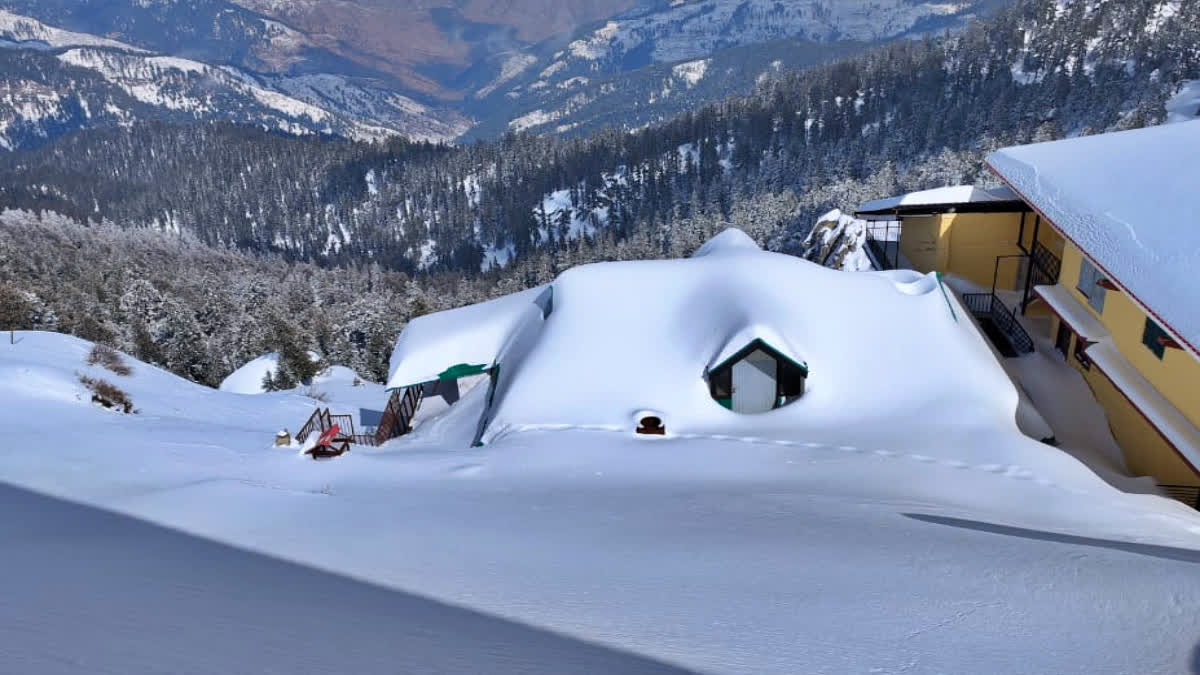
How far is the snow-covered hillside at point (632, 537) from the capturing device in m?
4.01

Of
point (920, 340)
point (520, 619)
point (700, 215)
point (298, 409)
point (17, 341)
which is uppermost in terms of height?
point (700, 215)

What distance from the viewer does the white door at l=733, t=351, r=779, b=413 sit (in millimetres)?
17672

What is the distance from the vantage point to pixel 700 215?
481ft

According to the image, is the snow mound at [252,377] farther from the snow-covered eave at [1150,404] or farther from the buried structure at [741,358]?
the snow-covered eave at [1150,404]

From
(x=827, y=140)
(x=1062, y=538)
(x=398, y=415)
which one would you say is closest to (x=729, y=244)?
(x=398, y=415)

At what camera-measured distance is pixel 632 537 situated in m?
7.20

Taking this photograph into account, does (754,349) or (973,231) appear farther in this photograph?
(973,231)

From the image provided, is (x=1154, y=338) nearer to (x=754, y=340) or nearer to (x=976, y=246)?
(x=754, y=340)

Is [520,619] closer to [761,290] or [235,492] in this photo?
[235,492]

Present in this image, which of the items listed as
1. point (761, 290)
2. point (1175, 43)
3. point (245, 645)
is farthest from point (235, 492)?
point (1175, 43)

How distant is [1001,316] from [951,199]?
5297mm

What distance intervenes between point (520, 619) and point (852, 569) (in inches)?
133

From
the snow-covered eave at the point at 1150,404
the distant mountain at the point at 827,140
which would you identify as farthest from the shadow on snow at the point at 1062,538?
the distant mountain at the point at 827,140

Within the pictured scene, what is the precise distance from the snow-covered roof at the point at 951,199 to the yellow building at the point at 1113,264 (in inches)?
2.4
